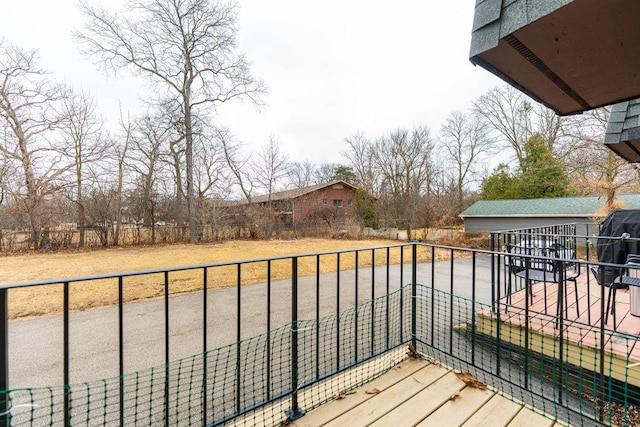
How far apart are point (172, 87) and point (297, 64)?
739 cm

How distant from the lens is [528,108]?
16906 millimetres

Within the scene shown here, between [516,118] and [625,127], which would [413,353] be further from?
[516,118]

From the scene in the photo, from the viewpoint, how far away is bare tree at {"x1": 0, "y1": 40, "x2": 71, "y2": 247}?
1023 cm

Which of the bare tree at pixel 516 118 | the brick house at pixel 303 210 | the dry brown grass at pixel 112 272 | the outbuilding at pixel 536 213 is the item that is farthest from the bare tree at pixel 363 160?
the dry brown grass at pixel 112 272

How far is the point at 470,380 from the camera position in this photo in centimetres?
199

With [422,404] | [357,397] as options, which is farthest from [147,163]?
[422,404]

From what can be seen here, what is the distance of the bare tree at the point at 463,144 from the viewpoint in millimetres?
19969

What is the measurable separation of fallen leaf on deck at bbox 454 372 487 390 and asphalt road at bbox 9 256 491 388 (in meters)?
0.87

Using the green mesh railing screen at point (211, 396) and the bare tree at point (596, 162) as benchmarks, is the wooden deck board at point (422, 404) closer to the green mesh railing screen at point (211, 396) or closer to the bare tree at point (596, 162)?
the green mesh railing screen at point (211, 396)

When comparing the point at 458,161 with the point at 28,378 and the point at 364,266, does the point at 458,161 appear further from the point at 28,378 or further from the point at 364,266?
the point at 28,378

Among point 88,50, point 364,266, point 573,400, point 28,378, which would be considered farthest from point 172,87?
point 573,400

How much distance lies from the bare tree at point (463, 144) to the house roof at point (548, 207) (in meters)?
5.78

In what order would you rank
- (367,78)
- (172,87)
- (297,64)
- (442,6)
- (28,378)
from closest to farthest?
(28,378) < (442,6) < (297,64) < (367,78) < (172,87)

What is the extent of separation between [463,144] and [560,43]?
879 inches
